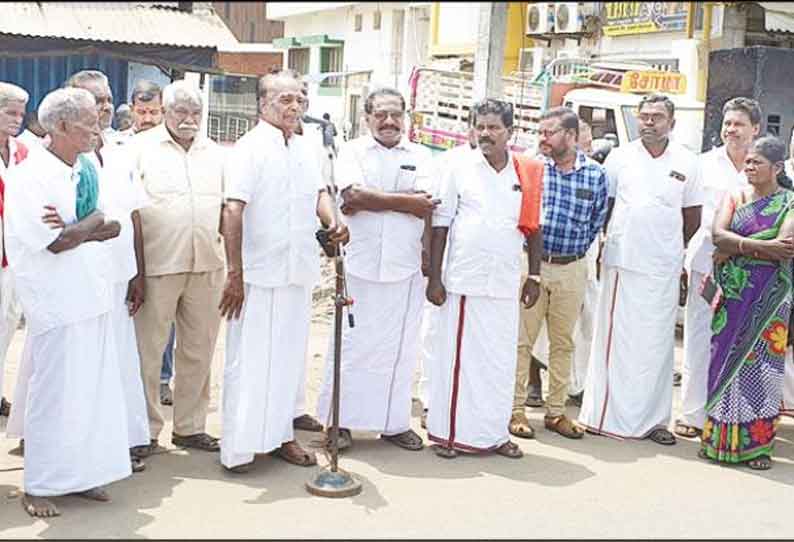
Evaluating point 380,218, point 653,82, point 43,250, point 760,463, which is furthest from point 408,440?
point 653,82

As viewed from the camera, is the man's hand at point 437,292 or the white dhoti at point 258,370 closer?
the white dhoti at point 258,370

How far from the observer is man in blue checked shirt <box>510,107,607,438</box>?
5773 mm

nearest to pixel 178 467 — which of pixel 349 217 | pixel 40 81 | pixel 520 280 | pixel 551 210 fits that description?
pixel 349 217

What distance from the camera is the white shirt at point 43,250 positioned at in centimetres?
419

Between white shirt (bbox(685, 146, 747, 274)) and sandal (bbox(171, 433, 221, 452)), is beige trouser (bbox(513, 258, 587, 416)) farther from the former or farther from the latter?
sandal (bbox(171, 433, 221, 452))

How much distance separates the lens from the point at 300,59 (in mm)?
27266

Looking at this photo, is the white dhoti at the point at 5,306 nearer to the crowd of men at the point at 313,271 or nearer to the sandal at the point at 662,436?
the crowd of men at the point at 313,271

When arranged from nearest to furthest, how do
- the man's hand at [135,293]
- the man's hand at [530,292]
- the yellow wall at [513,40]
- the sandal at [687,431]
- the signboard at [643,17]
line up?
the man's hand at [135,293], the man's hand at [530,292], the sandal at [687,431], the signboard at [643,17], the yellow wall at [513,40]

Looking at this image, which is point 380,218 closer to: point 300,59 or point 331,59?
point 331,59

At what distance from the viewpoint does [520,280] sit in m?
5.57

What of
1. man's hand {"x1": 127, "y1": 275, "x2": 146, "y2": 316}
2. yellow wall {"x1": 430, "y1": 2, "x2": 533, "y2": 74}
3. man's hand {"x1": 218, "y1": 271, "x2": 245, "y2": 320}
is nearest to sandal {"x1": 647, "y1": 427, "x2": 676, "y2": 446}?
man's hand {"x1": 218, "y1": 271, "x2": 245, "y2": 320}

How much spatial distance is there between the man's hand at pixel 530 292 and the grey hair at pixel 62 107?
239 cm

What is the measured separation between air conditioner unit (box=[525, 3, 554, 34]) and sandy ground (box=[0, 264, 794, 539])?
1388 cm

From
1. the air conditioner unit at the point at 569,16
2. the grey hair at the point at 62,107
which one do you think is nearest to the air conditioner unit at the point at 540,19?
the air conditioner unit at the point at 569,16
